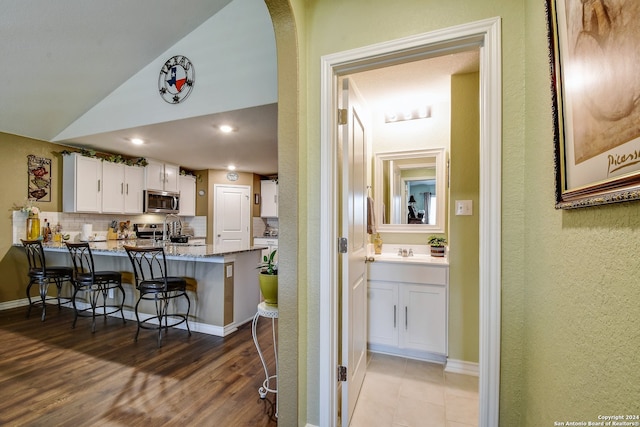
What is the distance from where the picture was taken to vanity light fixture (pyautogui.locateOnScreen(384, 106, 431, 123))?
9.59ft

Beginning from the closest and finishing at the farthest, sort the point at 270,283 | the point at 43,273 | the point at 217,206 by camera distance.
A: the point at 270,283, the point at 43,273, the point at 217,206

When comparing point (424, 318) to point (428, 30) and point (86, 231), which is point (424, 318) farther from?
point (86, 231)

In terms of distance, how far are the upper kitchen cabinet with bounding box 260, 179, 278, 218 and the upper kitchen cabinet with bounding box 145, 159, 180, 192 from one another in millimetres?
1880

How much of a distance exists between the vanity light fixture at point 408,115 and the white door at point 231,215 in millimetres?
4182

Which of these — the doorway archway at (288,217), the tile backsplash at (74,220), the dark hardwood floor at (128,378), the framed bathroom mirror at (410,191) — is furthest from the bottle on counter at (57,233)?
the framed bathroom mirror at (410,191)

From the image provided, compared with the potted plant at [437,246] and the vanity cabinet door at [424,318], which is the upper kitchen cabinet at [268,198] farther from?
the vanity cabinet door at [424,318]

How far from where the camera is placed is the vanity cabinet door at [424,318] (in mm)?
2424

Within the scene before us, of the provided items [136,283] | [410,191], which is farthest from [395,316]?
[136,283]

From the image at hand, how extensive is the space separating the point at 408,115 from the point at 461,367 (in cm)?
240

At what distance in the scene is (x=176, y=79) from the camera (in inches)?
116

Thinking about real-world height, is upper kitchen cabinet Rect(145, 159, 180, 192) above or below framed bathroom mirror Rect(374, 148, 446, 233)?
above

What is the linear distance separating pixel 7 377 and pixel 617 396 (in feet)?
11.5

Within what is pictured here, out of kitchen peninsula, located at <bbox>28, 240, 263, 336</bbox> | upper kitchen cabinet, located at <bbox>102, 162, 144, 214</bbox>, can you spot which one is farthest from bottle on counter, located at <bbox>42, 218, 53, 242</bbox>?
kitchen peninsula, located at <bbox>28, 240, 263, 336</bbox>

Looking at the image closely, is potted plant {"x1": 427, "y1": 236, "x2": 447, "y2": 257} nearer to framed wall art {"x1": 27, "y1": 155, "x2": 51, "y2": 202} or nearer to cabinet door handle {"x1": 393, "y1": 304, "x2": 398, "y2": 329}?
cabinet door handle {"x1": 393, "y1": 304, "x2": 398, "y2": 329}
